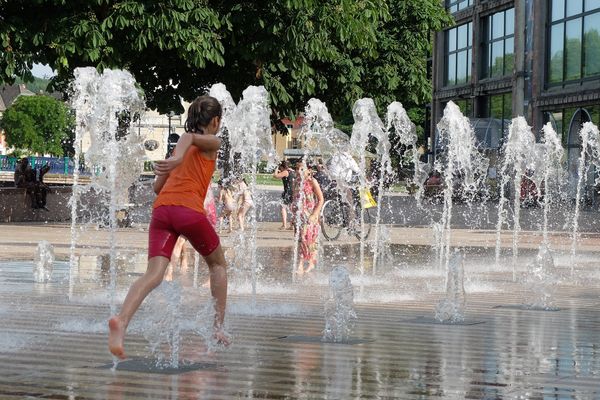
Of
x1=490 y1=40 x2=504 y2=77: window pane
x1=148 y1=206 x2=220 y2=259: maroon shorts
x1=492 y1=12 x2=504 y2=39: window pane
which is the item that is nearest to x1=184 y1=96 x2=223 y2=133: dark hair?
x1=148 y1=206 x2=220 y2=259: maroon shorts

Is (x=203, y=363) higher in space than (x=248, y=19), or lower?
lower

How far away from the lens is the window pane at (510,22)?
52.8 meters

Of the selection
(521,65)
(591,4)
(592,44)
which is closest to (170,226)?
(592,44)

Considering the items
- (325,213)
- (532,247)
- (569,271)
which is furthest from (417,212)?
(569,271)

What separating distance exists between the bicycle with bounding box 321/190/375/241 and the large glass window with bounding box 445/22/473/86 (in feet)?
109

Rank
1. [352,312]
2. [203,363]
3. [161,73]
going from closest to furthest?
→ 1. [203,363]
2. [352,312]
3. [161,73]

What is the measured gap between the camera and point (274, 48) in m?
24.8

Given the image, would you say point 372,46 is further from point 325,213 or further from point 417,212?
point 417,212

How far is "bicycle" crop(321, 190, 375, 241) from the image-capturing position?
2380 centimetres

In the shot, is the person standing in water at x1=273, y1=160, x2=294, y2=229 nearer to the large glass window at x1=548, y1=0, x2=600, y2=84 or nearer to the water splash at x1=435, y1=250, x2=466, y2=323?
the large glass window at x1=548, y1=0, x2=600, y2=84

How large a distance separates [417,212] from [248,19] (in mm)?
17056

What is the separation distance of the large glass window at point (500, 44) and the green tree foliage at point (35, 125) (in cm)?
8970

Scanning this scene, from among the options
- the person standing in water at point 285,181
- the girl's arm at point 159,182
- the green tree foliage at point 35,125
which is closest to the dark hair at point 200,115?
the girl's arm at point 159,182

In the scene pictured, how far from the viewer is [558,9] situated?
1848 inches
